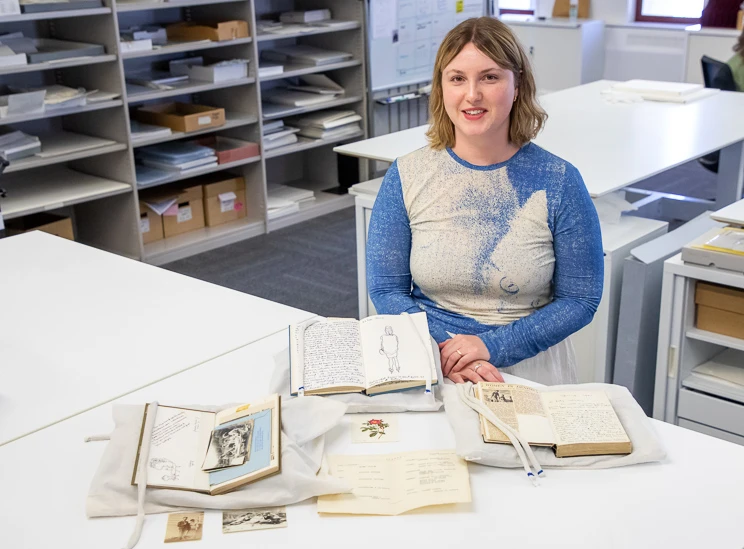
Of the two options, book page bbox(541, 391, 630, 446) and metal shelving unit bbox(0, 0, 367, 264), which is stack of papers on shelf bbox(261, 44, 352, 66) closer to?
metal shelving unit bbox(0, 0, 367, 264)

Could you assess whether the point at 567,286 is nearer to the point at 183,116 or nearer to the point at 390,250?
the point at 390,250

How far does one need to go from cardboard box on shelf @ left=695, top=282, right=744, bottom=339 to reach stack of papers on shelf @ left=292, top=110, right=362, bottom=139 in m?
2.89

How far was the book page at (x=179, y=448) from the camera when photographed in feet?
3.92

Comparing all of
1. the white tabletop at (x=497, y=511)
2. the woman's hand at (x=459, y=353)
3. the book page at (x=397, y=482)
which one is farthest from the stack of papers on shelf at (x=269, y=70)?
the book page at (x=397, y=482)

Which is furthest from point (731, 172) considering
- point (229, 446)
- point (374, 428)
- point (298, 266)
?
point (229, 446)

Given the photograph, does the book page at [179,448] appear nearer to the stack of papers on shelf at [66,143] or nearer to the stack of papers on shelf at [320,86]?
the stack of papers on shelf at [66,143]

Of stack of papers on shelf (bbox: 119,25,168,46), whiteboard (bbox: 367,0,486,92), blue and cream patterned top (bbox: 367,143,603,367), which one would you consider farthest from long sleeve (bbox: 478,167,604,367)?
whiteboard (bbox: 367,0,486,92)

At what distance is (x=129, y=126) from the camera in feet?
12.8

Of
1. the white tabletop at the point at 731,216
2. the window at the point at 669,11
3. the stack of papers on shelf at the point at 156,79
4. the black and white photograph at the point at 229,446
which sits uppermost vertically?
the window at the point at 669,11

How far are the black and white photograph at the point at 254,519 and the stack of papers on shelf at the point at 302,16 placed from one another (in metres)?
3.94

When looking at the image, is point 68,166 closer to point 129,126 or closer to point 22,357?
point 129,126

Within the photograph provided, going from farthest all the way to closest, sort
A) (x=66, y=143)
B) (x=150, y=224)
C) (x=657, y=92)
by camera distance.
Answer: (x=150, y=224)
(x=66, y=143)
(x=657, y=92)

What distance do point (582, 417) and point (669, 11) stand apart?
5.85 metres

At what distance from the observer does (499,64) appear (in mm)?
1669
